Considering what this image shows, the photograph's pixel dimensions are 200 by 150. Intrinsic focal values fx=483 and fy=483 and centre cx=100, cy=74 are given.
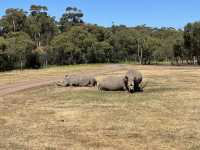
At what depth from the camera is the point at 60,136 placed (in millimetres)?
13562

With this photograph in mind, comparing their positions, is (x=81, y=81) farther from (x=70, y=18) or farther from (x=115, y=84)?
(x=70, y=18)

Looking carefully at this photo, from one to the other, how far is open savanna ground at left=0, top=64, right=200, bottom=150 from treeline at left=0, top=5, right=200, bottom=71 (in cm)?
6374

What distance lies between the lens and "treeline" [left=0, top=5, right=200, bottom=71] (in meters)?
92.3

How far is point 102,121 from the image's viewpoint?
16.0 metres

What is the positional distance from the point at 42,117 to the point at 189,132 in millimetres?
5734

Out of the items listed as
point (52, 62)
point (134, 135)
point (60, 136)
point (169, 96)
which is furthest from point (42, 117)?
point (52, 62)

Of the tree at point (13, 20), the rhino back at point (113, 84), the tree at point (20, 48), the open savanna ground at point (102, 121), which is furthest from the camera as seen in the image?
the tree at point (13, 20)

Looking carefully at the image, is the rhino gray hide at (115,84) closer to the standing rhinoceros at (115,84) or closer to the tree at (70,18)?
the standing rhinoceros at (115,84)

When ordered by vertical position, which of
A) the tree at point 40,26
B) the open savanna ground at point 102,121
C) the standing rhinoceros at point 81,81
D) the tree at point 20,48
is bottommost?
the open savanna ground at point 102,121

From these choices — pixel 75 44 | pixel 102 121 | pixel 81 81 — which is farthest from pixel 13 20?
Result: pixel 102 121

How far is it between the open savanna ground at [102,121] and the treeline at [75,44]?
209 feet

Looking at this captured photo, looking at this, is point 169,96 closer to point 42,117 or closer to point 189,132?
point 42,117

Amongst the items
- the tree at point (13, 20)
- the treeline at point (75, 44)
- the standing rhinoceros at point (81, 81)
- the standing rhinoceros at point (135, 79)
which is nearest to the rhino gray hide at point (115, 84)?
the standing rhinoceros at point (135, 79)

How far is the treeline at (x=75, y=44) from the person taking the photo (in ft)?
303
